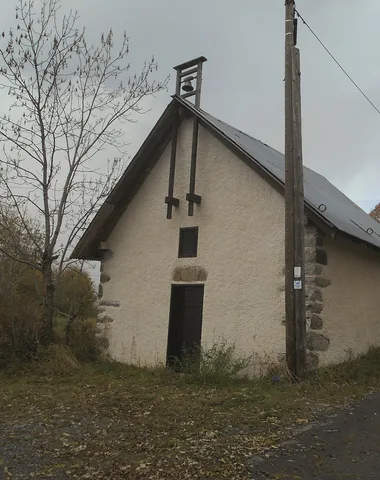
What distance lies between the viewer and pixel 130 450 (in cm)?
468

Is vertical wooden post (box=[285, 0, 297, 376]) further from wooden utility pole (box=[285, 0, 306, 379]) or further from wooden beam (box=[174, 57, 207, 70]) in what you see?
wooden beam (box=[174, 57, 207, 70])

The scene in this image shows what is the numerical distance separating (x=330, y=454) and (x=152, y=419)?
2.16 m

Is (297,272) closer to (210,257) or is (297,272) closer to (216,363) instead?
(216,363)

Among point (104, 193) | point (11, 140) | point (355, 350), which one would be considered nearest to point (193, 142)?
point (104, 193)

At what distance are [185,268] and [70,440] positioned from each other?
4.94 meters

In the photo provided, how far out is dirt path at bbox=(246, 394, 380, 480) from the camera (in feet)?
13.3

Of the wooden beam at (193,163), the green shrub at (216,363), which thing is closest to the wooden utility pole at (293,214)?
the green shrub at (216,363)

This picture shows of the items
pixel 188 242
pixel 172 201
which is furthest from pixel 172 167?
pixel 188 242

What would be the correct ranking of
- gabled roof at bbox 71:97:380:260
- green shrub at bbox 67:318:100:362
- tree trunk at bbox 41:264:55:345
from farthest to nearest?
green shrub at bbox 67:318:100:362
tree trunk at bbox 41:264:55:345
gabled roof at bbox 71:97:380:260

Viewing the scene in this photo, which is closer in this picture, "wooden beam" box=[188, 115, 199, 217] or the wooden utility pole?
the wooden utility pole

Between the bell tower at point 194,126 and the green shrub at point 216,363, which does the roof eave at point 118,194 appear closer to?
the bell tower at point 194,126

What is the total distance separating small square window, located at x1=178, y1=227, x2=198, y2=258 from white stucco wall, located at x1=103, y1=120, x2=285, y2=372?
11cm

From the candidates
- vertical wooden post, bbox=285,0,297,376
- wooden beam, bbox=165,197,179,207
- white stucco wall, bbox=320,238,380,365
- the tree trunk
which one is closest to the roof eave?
the tree trunk

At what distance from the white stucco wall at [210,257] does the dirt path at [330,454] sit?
8.89 ft
